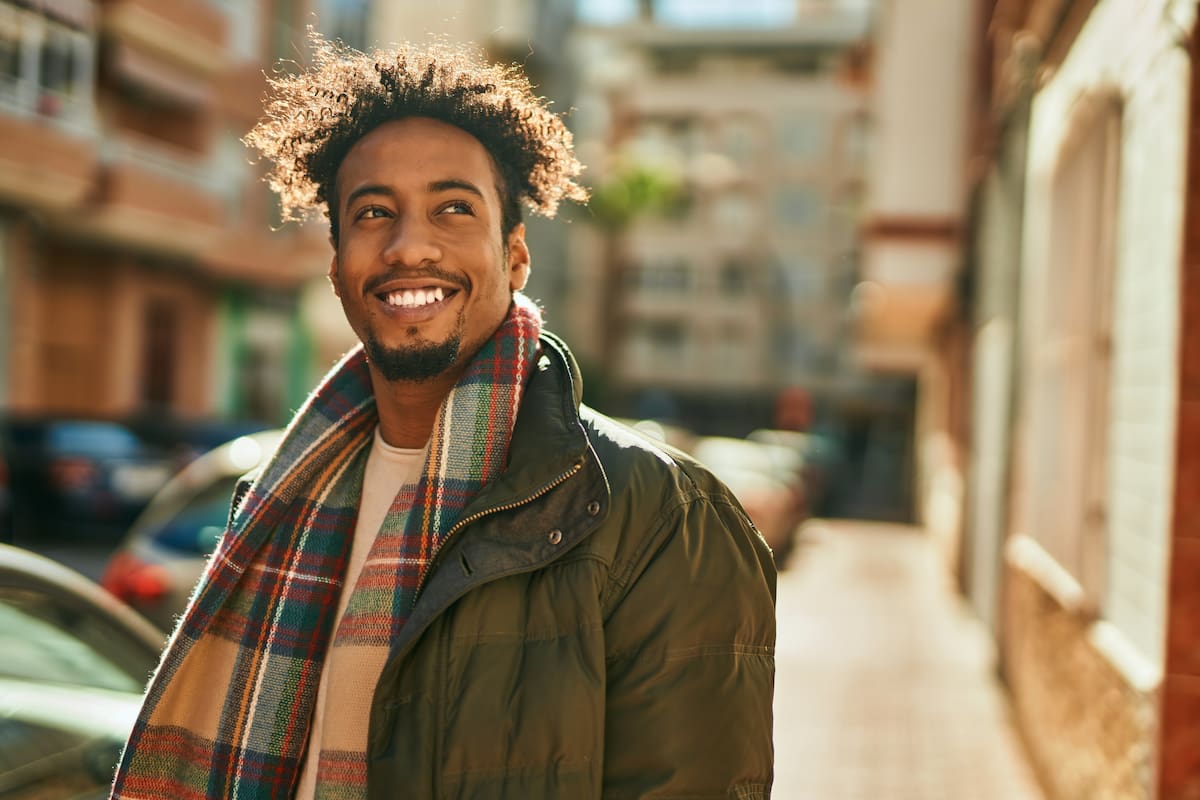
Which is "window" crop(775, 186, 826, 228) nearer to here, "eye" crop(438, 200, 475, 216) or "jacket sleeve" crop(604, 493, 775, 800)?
"eye" crop(438, 200, 475, 216)

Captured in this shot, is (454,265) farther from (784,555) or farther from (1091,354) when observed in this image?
(784,555)

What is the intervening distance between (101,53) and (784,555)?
13403 millimetres

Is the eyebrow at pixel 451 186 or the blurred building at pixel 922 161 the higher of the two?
the blurred building at pixel 922 161

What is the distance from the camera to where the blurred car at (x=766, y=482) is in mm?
17281

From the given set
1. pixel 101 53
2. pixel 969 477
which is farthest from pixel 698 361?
pixel 969 477

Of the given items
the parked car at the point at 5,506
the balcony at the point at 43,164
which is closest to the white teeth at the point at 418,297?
the parked car at the point at 5,506

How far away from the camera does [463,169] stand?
2.39 metres

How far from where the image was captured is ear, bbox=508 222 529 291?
2.53 m

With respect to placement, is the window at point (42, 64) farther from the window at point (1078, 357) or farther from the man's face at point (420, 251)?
the man's face at point (420, 251)

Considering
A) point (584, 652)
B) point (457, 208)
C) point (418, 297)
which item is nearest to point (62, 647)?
point (418, 297)

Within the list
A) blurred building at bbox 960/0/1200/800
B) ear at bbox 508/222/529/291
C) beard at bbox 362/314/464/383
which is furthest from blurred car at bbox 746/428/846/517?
beard at bbox 362/314/464/383

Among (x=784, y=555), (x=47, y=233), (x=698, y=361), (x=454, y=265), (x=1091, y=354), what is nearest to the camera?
(x=454, y=265)

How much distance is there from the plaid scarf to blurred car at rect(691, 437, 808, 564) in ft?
42.5

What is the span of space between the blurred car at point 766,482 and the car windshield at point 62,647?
491 inches
